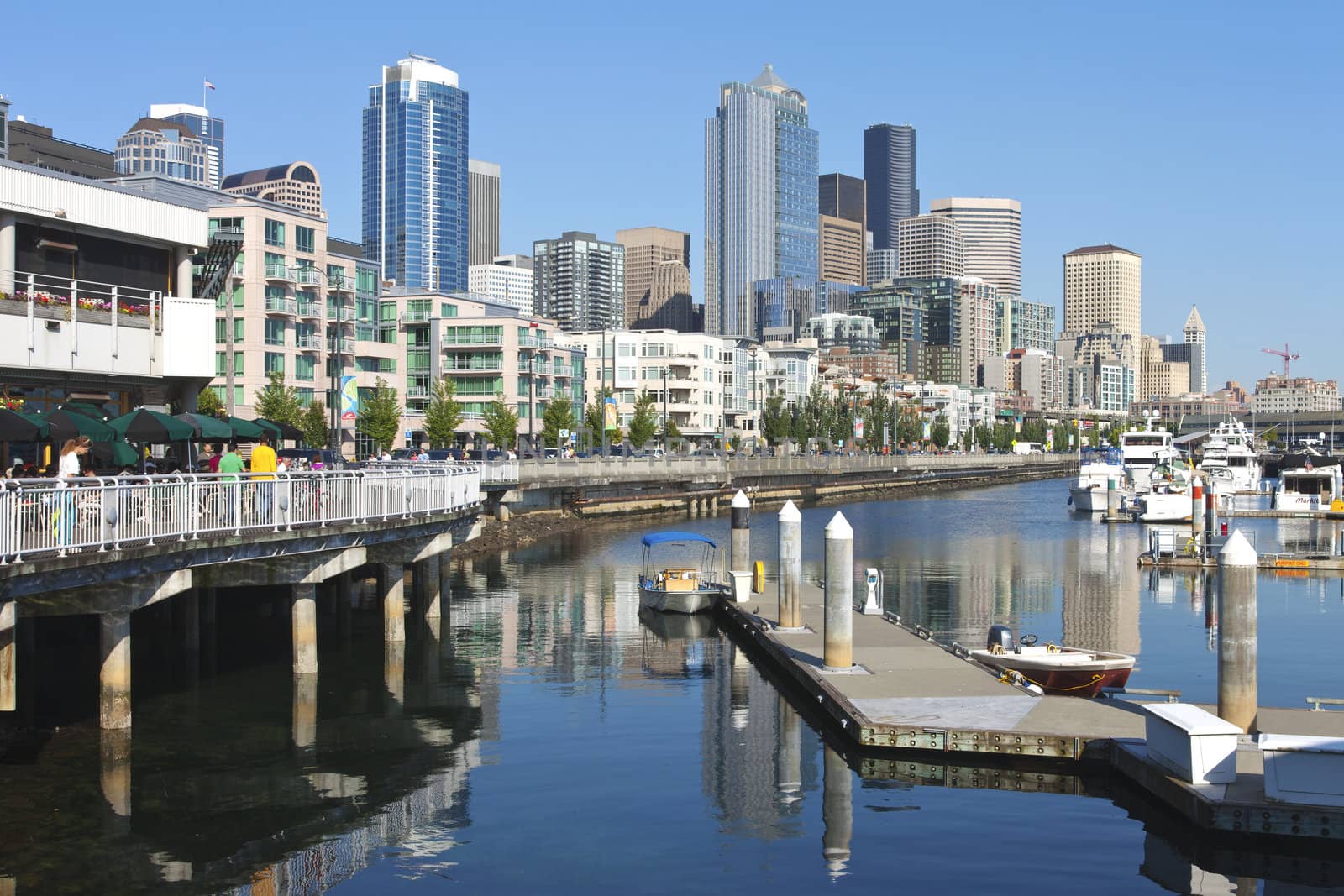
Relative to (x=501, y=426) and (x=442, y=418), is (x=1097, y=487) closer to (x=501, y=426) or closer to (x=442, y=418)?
(x=501, y=426)

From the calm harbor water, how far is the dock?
1.85ft

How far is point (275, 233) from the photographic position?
102 m

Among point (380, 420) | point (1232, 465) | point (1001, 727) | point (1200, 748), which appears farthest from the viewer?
point (1232, 465)

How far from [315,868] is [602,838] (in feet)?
15.7

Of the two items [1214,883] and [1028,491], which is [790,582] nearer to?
[1214,883]

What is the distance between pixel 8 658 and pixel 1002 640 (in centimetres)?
2308

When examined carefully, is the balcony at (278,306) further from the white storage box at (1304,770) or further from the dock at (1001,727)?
the white storage box at (1304,770)

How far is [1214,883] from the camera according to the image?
21.5m

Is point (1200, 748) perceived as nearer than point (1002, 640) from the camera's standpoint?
Yes

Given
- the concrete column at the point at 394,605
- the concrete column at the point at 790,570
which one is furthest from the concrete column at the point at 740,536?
the concrete column at the point at 394,605

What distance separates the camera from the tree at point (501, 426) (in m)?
120

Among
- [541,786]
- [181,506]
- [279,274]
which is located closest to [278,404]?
[279,274]

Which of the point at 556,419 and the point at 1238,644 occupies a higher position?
the point at 556,419

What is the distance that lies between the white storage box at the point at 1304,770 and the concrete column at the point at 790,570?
18260 mm
